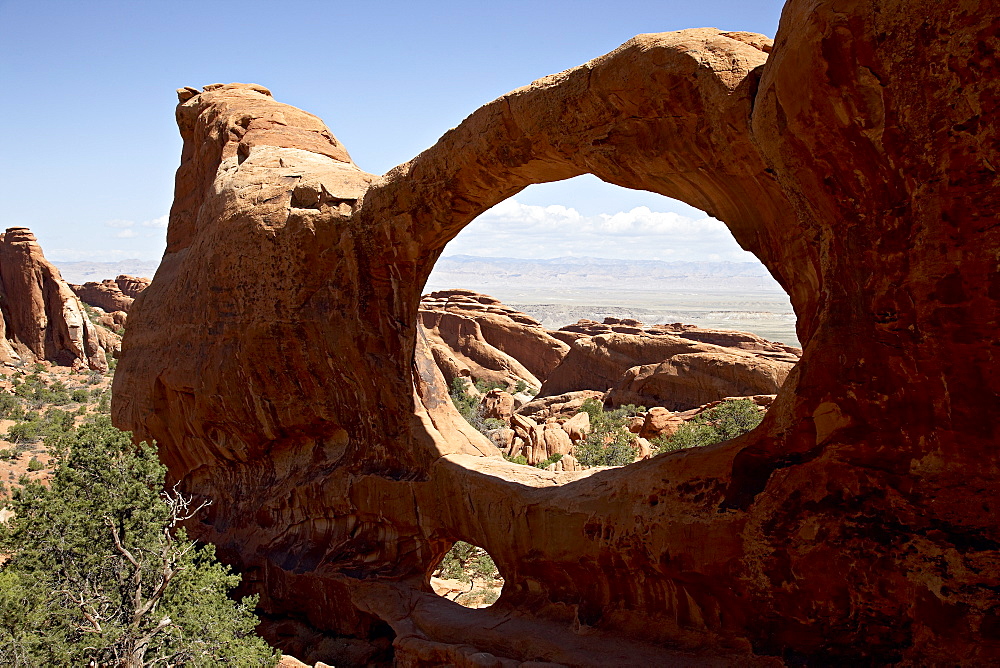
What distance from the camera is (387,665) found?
31.2 ft

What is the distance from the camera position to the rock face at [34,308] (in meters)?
37.2

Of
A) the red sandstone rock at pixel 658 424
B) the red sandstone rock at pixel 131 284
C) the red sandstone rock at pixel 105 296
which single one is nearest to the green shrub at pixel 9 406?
the red sandstone rock at pixel 105 296

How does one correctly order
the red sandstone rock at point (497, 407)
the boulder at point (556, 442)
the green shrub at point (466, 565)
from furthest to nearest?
the red sandstone rock at point (497, 407), the boulder at point (556, 442), the green shrub at point (466, 565)

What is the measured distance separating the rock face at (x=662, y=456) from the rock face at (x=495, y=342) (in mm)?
25963

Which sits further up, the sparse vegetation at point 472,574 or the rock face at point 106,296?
the rock face at point 106,296

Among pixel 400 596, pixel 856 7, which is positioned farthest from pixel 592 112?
pixel 400 596

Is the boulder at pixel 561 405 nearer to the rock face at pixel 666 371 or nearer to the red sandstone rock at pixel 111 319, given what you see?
the rock face at pixel 666 371

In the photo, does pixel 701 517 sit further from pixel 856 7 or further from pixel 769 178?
pixel 856 7

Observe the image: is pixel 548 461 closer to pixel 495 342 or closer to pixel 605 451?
pixel 605 451

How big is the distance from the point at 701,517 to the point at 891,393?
232 centimetres

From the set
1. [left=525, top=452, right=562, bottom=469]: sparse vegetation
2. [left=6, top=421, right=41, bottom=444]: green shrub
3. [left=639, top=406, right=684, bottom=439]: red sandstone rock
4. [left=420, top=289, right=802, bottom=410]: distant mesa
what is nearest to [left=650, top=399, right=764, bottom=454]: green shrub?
[left=639, top=406, right=684, bottom=439]: red sandstone rock

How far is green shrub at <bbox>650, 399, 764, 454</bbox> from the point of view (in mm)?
16250

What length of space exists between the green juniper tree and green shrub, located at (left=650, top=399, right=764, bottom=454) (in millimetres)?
10680

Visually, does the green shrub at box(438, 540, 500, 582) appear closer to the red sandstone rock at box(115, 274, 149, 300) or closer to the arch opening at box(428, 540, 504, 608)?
the arch opening at box(428, 540, 504, 608)
